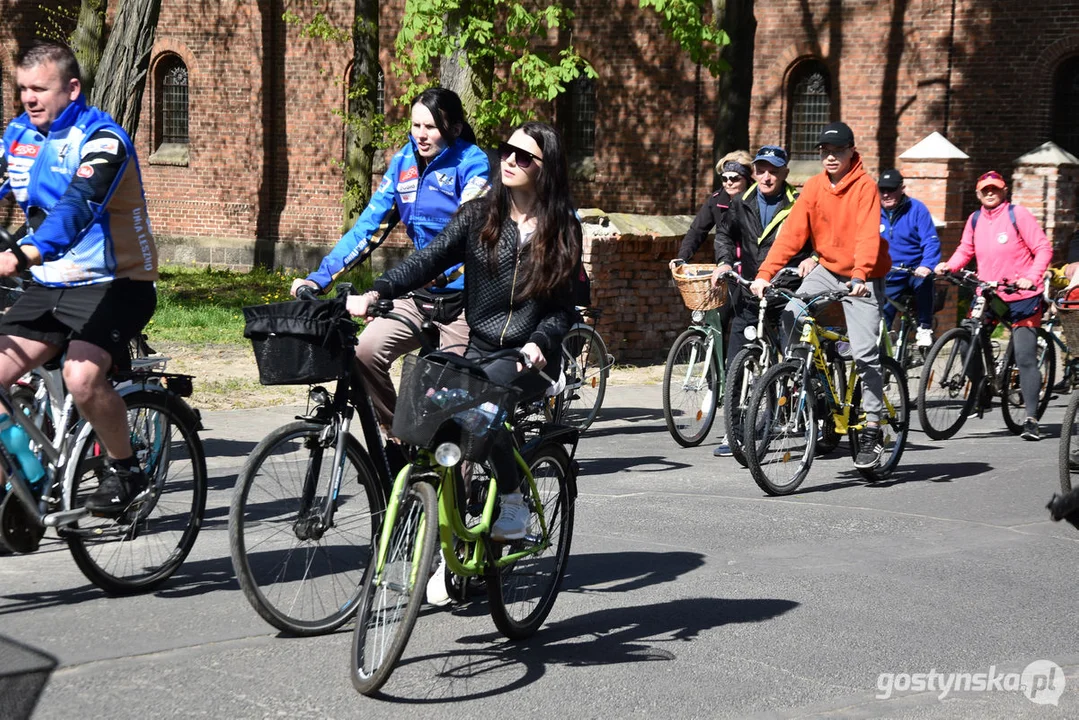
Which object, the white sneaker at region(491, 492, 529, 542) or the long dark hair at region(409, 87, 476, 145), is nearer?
the white sneaker at region(491, 492, 529, 542)

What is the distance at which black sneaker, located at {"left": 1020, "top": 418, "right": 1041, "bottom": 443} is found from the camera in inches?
417

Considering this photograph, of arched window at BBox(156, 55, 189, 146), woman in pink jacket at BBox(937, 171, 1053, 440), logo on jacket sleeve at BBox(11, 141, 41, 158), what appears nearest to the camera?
logo on jacket sleeve at BBox(11, 141, 41, 158)

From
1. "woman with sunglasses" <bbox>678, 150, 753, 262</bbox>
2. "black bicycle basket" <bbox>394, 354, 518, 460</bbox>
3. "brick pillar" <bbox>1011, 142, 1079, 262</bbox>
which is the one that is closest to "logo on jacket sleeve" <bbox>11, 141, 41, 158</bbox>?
"black bicycle basket" <bbox>394, 354, 518, 460</bbox>

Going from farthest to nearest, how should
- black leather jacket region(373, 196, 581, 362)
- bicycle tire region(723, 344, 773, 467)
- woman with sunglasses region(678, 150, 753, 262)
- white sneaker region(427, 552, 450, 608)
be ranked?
woman with sunglasses region(678, 150, 753, 262), bicycle tire region(723, 344, 773, 467), black leather jacket region(373, 196, 581, 362), white sneaker region(427, 552, 450, 608)

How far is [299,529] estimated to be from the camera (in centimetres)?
499

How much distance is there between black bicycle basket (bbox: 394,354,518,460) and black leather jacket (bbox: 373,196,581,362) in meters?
0.52

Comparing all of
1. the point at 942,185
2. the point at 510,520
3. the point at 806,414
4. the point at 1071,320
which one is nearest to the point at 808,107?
the point at 942,185

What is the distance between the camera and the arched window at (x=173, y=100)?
27672 millimetres

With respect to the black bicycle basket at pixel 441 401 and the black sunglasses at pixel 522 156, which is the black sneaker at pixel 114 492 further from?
the black sunglasses at pixel 522 156

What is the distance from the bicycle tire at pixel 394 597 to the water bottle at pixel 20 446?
1.57m

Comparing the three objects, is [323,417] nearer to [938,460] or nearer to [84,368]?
[84,368]

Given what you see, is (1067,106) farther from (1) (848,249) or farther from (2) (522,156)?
(2) (522,156)

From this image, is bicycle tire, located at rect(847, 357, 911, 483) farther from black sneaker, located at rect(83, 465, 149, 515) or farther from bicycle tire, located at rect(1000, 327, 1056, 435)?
black sneaker, located at rect(83, 465, 149, 515)

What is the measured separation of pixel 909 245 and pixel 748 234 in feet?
8.80
